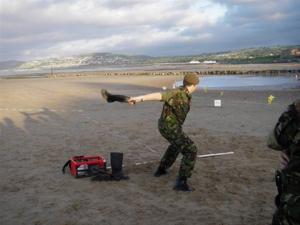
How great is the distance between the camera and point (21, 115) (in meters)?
18.0

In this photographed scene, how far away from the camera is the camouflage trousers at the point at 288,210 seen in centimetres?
365

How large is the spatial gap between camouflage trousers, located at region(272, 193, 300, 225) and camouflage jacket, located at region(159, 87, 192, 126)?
11.4ft

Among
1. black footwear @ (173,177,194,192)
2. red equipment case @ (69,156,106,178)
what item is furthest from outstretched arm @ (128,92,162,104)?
red equipment case @ (69,156,106,178)

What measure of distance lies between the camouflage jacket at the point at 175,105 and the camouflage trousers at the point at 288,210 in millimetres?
3474

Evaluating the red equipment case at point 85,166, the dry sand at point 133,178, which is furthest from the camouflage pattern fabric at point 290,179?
the red equipment case at point 85,166

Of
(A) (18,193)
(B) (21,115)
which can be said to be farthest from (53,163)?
(B) (21,115)

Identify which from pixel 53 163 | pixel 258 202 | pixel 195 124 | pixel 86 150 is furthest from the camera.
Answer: pixel 195 124

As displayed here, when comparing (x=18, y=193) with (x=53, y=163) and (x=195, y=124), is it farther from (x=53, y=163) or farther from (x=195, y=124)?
(x=195, y=124)

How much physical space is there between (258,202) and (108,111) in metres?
12.8

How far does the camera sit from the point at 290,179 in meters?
3.74

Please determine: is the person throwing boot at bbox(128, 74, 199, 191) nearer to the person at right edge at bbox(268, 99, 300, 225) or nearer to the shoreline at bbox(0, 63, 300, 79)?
the person at right edge at bbox(268, 99, 300, 225)

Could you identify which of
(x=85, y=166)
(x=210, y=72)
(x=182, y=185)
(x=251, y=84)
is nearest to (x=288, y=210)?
(x=182, y=185)

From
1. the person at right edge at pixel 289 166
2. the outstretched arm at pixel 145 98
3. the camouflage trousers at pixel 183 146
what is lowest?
the camouflage trousers at pixel 183 146

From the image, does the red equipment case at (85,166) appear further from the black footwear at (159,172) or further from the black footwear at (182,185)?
the black footwear at (182,185)
